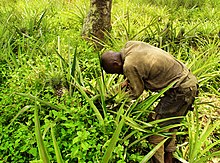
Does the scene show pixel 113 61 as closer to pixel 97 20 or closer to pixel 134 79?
pixel 134 79

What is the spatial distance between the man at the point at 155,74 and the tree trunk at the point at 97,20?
2149mm

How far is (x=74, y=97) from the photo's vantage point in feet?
9.02

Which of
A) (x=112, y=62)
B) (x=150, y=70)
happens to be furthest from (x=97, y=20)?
(x=150, y=70)

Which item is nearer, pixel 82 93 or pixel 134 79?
pixel 134 79

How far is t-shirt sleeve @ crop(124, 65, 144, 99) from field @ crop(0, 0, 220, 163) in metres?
0.16

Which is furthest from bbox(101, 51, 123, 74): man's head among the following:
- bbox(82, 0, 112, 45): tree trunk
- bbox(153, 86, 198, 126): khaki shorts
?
bbox(82, 0, 112, 45): tree trunk

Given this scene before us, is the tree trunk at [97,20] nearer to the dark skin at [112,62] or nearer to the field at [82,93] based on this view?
the field at [82,93]

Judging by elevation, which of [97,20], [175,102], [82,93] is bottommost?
[175,102]

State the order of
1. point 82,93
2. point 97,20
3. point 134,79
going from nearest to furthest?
point 134,79 → point 82,93 → point 97,20

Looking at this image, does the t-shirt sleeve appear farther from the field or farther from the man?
the field

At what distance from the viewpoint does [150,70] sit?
7.84 ft

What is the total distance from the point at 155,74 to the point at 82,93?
659mm

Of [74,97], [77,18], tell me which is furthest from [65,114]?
[77,18]

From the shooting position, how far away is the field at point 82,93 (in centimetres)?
226
